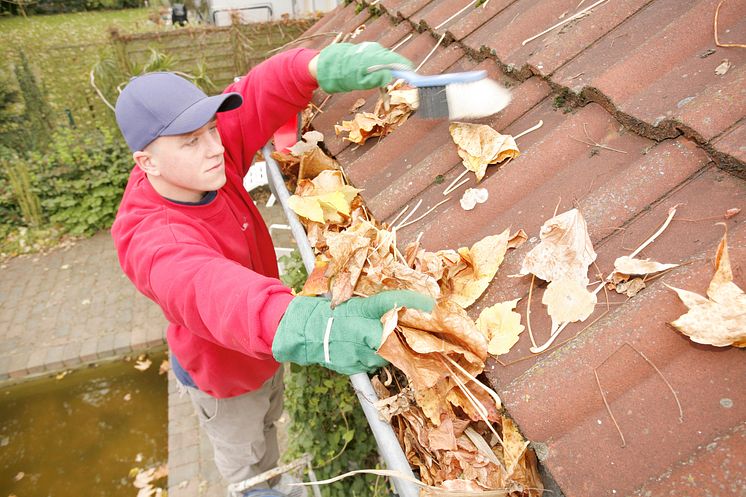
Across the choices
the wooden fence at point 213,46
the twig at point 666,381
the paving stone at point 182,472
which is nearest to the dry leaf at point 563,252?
the twig at point 666,381

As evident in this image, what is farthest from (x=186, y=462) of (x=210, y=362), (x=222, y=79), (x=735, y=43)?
(x=222, y=79)

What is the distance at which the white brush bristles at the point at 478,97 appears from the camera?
1.72 m

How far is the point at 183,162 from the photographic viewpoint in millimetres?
1933

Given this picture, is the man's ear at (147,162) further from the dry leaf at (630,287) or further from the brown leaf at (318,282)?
the dry leaf at (630,287)

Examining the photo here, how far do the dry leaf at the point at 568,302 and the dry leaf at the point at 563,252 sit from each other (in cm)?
2

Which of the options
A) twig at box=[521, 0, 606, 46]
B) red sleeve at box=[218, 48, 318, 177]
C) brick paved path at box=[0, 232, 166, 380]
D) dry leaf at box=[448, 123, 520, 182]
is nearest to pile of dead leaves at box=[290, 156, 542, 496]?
dry leaf at box=[448, 123, 520, 182]

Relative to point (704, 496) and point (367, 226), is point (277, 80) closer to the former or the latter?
point (367, 226)

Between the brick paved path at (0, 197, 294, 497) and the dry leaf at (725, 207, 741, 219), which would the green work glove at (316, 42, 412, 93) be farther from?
the brick paved path at (0, 197, 294, 497)

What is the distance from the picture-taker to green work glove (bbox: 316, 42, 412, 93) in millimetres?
1915

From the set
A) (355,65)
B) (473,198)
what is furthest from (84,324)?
(473,198)

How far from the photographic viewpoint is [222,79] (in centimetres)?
848

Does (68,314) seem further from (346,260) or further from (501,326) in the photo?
(501,326)

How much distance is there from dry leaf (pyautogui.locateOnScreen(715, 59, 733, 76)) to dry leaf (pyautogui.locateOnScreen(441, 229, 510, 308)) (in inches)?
27.7

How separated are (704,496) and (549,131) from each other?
1.06 metres
